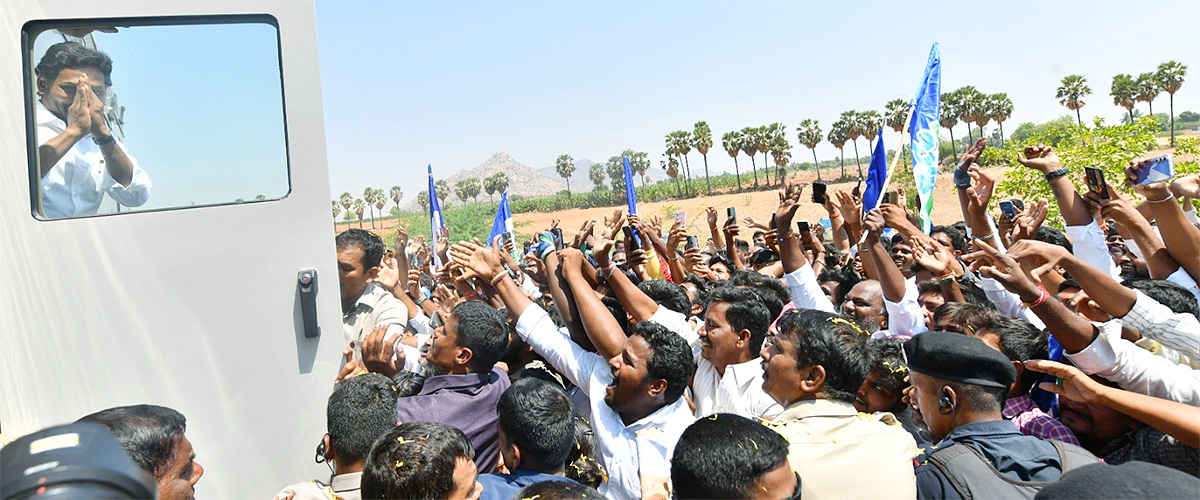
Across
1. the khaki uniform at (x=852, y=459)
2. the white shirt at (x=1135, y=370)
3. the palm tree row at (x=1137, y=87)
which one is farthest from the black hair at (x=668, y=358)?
the palm tree row at (x=1137, y=87)

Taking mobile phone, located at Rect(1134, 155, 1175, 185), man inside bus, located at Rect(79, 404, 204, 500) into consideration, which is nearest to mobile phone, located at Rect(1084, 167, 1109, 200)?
mobile phone, located at Rect(1134, 155, 1175, 185)

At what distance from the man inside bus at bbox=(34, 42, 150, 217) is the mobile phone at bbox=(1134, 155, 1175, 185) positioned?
15.1ft

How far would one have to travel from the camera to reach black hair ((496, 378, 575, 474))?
8.50ft

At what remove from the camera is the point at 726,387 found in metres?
3.27

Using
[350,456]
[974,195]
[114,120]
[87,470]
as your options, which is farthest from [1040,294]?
[114,120]

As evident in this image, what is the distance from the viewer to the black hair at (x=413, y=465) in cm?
200

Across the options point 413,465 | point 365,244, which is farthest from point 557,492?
point 365,244

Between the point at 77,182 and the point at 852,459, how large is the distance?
9.44 feet

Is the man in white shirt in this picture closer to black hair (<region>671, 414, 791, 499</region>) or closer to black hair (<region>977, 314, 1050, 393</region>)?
black hair (<region>671, 414, 791, 499</region>)

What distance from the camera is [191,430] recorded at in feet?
8.77

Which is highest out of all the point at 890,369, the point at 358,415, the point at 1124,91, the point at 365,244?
the point at 1124,91

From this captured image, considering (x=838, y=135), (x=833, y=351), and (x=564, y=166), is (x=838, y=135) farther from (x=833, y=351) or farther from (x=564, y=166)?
(x=833, y=351)

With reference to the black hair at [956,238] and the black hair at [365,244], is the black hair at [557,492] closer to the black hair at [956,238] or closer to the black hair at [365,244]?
the black hair at [365,244]

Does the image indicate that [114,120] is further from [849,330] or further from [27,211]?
[849,330]
